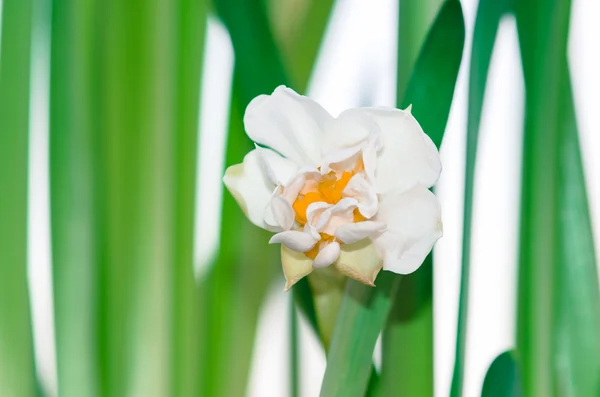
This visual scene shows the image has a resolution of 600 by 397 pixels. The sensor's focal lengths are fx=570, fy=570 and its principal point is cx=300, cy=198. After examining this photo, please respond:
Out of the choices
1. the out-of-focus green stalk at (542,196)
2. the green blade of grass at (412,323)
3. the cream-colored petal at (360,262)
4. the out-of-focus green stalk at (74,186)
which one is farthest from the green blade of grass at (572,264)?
the out-of-focus green stalk at (74,186)

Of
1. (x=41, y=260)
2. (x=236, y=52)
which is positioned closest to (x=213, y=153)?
(x=236, y=52)

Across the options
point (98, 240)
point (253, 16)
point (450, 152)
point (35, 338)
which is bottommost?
point (35, 338)

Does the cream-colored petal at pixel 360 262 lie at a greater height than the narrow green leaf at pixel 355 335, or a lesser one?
greater

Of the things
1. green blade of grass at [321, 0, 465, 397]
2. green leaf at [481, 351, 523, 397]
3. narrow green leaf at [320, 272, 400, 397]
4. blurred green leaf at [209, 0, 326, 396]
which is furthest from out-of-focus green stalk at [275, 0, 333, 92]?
green leaf at [481, 351, 523, 397]

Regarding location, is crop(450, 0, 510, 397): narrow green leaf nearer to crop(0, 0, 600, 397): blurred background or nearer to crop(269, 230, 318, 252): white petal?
crop(0, 0, 600, 397): blurred background

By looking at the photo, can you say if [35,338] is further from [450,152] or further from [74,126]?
[450,152]

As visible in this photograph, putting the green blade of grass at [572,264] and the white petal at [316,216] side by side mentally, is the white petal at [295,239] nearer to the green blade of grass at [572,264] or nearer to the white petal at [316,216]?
the white petal at [316,216]
